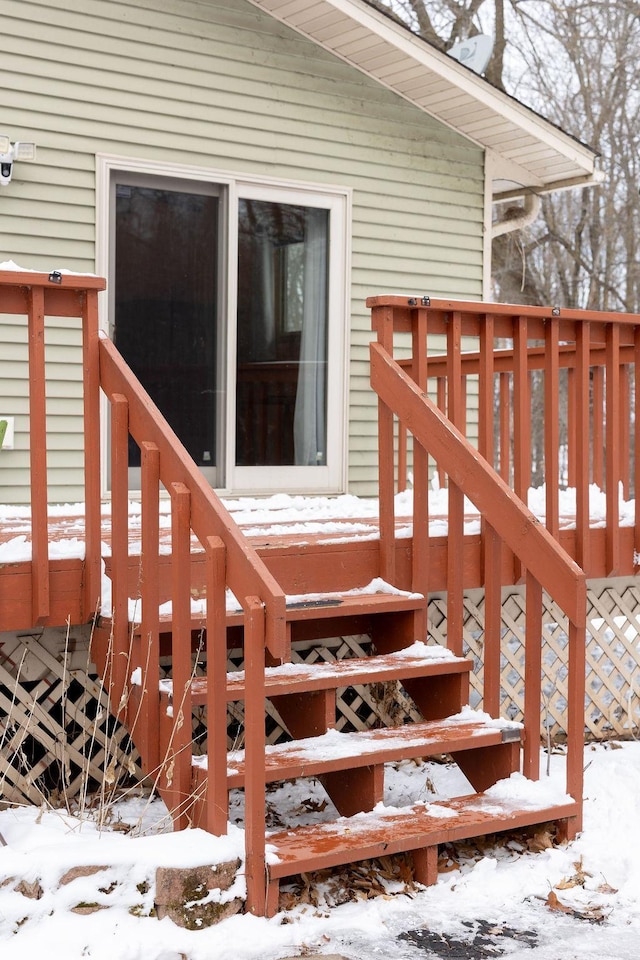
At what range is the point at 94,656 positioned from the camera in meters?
3.44

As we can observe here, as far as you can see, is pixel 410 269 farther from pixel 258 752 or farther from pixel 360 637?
pixel 258 752

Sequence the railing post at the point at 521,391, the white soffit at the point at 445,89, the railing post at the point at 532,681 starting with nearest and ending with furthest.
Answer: the railing post at the point at 532,681 < the railing post at the point at 521,391 < the white soffit at the point at 445,89

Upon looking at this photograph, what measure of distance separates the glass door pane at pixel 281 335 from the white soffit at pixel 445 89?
40.4 inches

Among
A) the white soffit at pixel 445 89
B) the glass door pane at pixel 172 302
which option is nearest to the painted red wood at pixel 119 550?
the glass door pane at pixel 172 302

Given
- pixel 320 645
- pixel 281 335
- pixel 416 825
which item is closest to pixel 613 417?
pixel 320 645

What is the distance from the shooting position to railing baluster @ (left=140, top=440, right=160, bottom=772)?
308 cm

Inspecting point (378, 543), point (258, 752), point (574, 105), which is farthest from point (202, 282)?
point (574, 105)

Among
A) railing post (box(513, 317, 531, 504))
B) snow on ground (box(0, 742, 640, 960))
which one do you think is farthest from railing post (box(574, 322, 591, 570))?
snow on ground (box(0, 742, 640, 960))

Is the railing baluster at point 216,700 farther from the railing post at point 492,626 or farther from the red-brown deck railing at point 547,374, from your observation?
the red-brown deck railing at point 547,374

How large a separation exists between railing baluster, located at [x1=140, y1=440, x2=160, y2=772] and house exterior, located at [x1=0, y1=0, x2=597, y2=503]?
2768 mm

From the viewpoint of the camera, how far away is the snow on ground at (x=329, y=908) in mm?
2514

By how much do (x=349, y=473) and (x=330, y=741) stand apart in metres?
3.70

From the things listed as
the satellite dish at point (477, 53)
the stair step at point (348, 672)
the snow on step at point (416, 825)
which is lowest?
the snow on step at point (416, 825)

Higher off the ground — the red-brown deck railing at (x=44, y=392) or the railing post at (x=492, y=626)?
the red-brown deck railing at (x=44, y=392)
